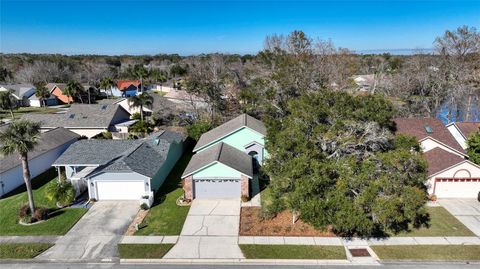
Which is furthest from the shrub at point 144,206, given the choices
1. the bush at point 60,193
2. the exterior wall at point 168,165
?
the bush at point 60,193

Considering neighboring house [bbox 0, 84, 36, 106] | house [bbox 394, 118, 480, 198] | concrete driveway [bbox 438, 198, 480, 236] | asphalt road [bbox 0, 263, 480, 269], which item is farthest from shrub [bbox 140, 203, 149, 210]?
neighboring house [bbox 0, 84, 36, 106]

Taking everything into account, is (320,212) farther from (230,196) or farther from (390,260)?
(230,196)

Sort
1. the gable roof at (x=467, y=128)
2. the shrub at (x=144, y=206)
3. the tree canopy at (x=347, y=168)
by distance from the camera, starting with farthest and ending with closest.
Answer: the gable roof at (x=467, y=128) < the shrub at (x=144, y=206) < the tree canopy at (x=347, y=168)

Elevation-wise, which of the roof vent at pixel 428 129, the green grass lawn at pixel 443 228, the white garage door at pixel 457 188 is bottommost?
the green grass lawn at pixel 443 228

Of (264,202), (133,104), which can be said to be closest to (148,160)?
(264,202)

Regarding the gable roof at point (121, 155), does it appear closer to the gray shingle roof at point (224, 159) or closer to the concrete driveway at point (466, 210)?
the gray shingle roof at point (224, 159)
